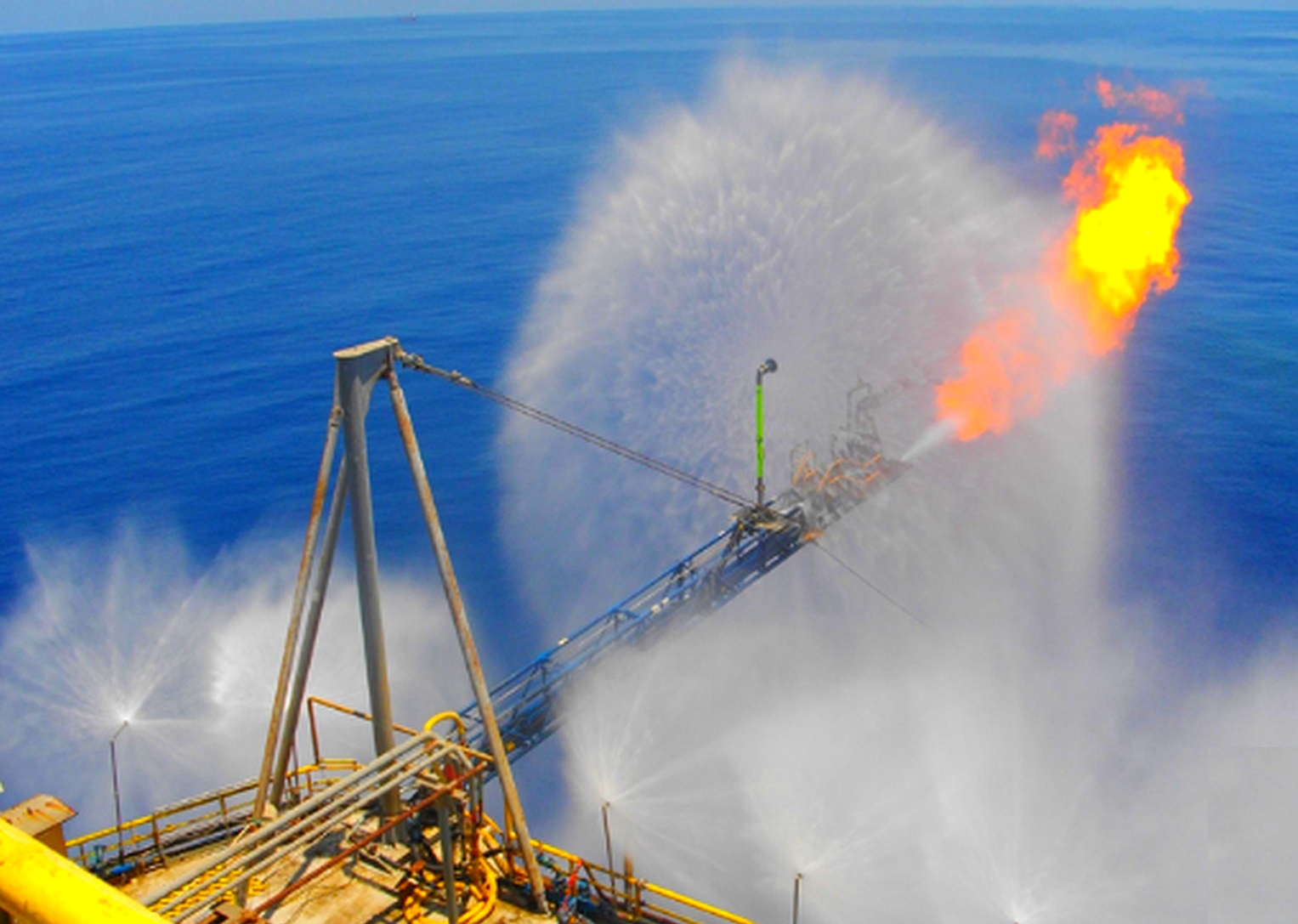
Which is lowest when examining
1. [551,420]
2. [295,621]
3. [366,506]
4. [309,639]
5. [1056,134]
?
[309,639]

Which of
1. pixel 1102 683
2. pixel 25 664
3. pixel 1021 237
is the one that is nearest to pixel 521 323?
pixel 1021 237

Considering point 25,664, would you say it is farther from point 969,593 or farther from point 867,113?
point 867,113

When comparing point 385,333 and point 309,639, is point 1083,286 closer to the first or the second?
point 309,639

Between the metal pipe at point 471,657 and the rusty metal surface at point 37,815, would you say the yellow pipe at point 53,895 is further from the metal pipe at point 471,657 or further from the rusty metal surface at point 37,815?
the metal pipe at point 471,657

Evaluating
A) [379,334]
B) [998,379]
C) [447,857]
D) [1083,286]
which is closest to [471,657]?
[447,857]

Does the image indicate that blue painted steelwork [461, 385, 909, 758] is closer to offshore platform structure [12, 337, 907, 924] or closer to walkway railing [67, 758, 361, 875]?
offshore platform structure [12, 337, 907, 924]

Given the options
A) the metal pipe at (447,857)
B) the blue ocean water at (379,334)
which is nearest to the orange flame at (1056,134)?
the blue ocean water at (379,334)
